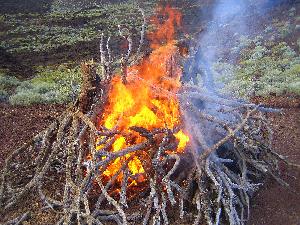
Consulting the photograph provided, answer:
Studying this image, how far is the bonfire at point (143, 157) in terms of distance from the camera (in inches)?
198

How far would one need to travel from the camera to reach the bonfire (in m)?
5.04

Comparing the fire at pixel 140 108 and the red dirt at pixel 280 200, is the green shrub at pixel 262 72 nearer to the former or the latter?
the red dirt at pixel 280 200

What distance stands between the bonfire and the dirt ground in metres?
0.25

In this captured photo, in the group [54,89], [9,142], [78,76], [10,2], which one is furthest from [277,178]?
[10,2]

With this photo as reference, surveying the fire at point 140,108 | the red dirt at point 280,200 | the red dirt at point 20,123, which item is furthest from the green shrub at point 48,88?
the red dirt at point 280,200

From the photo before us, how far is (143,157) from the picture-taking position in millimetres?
5383

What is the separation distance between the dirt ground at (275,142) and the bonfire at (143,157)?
25cm

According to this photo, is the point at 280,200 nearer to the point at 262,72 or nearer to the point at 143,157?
the point at 143,157

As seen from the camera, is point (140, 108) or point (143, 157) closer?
point (143, 157)

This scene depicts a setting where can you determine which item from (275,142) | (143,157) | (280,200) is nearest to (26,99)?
(143,157)

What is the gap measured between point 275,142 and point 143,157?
11.3ft

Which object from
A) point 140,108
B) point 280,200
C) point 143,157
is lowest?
point 280,200

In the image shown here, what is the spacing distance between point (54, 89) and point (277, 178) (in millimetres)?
8389

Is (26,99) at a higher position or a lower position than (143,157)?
lower
